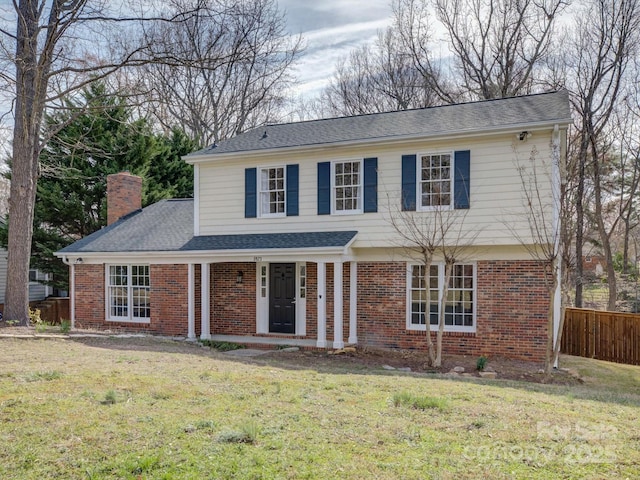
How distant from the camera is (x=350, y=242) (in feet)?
41.4

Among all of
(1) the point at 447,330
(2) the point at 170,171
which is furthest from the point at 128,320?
(2) the point at 170,171

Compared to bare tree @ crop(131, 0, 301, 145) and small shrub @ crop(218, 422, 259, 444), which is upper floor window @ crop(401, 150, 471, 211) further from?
bare tree @ crop(131, 0, 301, 145)

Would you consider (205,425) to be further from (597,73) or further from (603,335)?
(597,73)

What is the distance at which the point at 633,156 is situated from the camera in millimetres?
23812

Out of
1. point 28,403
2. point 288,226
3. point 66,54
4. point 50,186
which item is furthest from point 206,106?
point 28,403

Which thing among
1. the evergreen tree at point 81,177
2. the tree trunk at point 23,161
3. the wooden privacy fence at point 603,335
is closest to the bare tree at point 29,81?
the tree trunk at point 23,161

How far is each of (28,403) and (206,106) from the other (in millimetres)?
25350

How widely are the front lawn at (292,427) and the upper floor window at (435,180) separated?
534 centimetres

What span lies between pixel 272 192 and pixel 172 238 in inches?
132

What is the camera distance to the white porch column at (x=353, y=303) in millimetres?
13391

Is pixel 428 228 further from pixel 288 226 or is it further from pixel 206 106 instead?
pixel 206 106

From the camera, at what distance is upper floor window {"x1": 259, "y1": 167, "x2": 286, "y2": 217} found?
14273 mm

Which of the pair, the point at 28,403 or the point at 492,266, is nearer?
the point at 28,403

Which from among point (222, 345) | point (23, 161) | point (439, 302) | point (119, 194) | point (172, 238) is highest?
point (23, 161)
